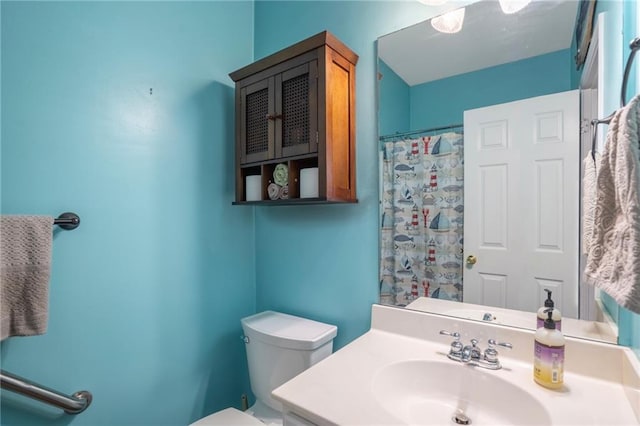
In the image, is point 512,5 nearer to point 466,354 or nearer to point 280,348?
point 466,354

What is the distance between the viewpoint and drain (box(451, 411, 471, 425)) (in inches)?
30.2

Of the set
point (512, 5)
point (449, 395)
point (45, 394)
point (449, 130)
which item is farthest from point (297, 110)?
point (45, 394)

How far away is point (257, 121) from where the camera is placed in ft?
4.20

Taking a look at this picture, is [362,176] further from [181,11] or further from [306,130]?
[181,11]

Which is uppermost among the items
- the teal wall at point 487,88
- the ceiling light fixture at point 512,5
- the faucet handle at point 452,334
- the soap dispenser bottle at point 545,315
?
the ceiling light fixture at point 512,5

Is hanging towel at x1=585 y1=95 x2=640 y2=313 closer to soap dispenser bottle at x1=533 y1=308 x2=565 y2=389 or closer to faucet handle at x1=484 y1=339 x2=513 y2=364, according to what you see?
soap dispenser bottle at x1=533 y1=308 x2=565 y2=389

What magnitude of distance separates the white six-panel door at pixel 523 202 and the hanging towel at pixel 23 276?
4.18 feet

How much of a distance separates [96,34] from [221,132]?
1.79 ft

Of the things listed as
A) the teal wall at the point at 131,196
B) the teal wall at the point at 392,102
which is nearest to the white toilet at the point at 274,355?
the teal wall at the point at 131,196

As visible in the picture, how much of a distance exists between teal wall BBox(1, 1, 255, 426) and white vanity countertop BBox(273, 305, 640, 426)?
738 mm

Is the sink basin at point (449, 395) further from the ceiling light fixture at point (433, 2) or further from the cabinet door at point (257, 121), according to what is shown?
the ceiling light fixture at point (433, 2)

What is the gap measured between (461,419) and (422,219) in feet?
1.93

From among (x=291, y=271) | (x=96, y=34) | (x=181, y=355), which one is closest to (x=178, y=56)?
(x=96, y=34)

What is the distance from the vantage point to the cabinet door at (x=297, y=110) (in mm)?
1082
